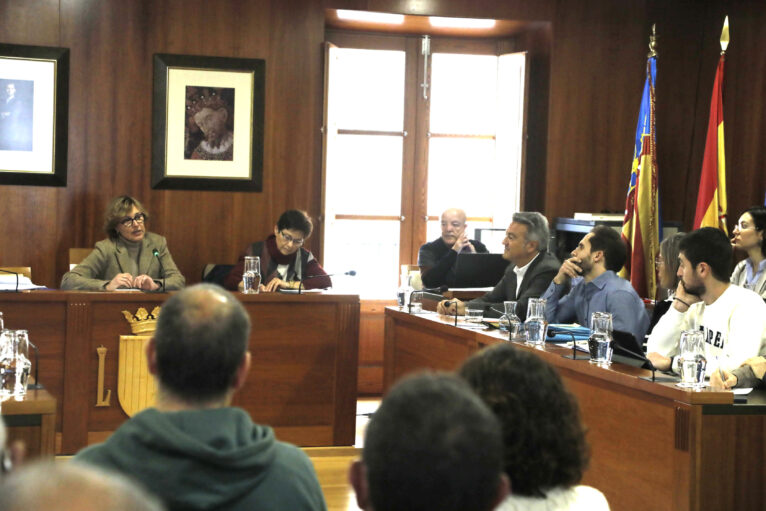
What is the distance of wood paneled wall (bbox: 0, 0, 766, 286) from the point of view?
6.41 meters

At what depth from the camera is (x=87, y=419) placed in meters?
4.92

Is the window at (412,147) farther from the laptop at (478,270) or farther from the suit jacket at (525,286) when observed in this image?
the suit jacket at (525,286)

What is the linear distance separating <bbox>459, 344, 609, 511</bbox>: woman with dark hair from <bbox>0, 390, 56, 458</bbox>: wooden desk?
6.00ft

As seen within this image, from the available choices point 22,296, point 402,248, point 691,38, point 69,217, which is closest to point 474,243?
point 402,248

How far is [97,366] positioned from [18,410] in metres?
1.97

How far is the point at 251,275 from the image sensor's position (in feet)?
17.3

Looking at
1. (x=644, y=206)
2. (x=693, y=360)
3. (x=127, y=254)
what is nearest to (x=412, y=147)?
(x=644, y=206)

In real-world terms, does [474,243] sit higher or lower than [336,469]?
higher

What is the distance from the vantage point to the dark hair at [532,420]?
157 cm

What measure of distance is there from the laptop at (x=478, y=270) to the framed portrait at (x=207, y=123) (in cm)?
152

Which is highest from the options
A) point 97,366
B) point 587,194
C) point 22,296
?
point 587,194

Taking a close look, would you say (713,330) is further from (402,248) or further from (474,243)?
(402,248)

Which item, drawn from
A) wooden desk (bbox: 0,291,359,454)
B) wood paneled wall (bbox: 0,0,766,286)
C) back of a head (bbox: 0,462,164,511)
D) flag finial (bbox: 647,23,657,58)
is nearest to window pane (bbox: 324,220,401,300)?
wood paneled wall (bbox: 0,0,766,286)

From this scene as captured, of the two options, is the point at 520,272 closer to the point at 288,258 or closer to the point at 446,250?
the point at 446,250
